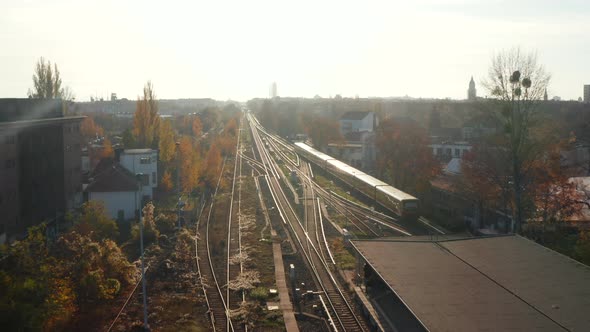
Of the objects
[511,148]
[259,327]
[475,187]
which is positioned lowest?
[259,327]

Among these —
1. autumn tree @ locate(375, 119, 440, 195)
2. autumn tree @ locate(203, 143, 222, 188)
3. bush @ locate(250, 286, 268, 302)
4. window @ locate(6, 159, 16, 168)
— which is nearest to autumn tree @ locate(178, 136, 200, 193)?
autumn tree @ locate(203, 143, 222, 188)

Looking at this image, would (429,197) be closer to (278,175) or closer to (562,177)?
(562,177)

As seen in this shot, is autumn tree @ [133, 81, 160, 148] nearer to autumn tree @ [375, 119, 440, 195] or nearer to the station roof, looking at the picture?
autumn tree @ [375, 119, 440, 195]

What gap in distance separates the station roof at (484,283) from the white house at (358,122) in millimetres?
43586

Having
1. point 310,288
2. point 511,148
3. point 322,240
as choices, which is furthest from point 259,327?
point 511,148

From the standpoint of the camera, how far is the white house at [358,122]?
2357 inches

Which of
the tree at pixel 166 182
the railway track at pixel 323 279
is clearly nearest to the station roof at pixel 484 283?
the railway track at pixel 323 279

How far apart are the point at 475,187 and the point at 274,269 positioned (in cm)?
1092

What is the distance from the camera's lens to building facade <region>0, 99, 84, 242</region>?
19359mm

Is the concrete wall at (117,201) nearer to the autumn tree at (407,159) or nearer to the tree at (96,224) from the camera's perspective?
the tree at (96,224)

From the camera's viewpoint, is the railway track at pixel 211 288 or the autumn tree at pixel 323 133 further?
the autumn tree at pixel 323 133

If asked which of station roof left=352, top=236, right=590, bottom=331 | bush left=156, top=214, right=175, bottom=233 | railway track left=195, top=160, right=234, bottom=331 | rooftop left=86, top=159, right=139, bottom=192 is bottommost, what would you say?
railway track left=195, top=160, right=234, bottom=331

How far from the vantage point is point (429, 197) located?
30547 mm

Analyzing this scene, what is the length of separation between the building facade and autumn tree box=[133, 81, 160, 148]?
9395 mm
